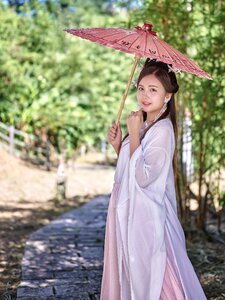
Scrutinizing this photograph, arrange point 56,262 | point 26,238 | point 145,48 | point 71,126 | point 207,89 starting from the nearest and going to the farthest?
point 145,48
point 56,262
point 207,89
point 26,238
point 71,126

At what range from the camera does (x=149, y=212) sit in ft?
8.71

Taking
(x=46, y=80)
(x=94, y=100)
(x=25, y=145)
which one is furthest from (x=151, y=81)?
(x=94, y=100)

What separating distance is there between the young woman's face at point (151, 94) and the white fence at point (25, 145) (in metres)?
11.0

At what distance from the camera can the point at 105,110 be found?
55.9ft

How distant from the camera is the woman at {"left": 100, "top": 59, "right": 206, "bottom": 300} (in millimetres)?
2627

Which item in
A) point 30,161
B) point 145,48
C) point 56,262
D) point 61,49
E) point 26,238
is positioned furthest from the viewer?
point 61,49

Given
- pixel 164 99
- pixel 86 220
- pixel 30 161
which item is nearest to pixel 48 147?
pixel 30 161

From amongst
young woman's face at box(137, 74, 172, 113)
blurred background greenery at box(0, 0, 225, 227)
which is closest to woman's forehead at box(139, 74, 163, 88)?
young woman's face at box(137, 74, 172, 113)

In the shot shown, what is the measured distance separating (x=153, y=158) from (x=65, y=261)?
245 centimetres

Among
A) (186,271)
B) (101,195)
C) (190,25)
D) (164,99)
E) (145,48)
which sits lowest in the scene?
(101,195)

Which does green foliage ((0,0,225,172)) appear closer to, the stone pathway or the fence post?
the fence post

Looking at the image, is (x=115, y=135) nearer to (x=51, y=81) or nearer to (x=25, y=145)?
(x=25, y=145)

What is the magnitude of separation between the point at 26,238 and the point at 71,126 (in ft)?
30.5

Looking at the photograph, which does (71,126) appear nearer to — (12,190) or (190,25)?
(12,190)
